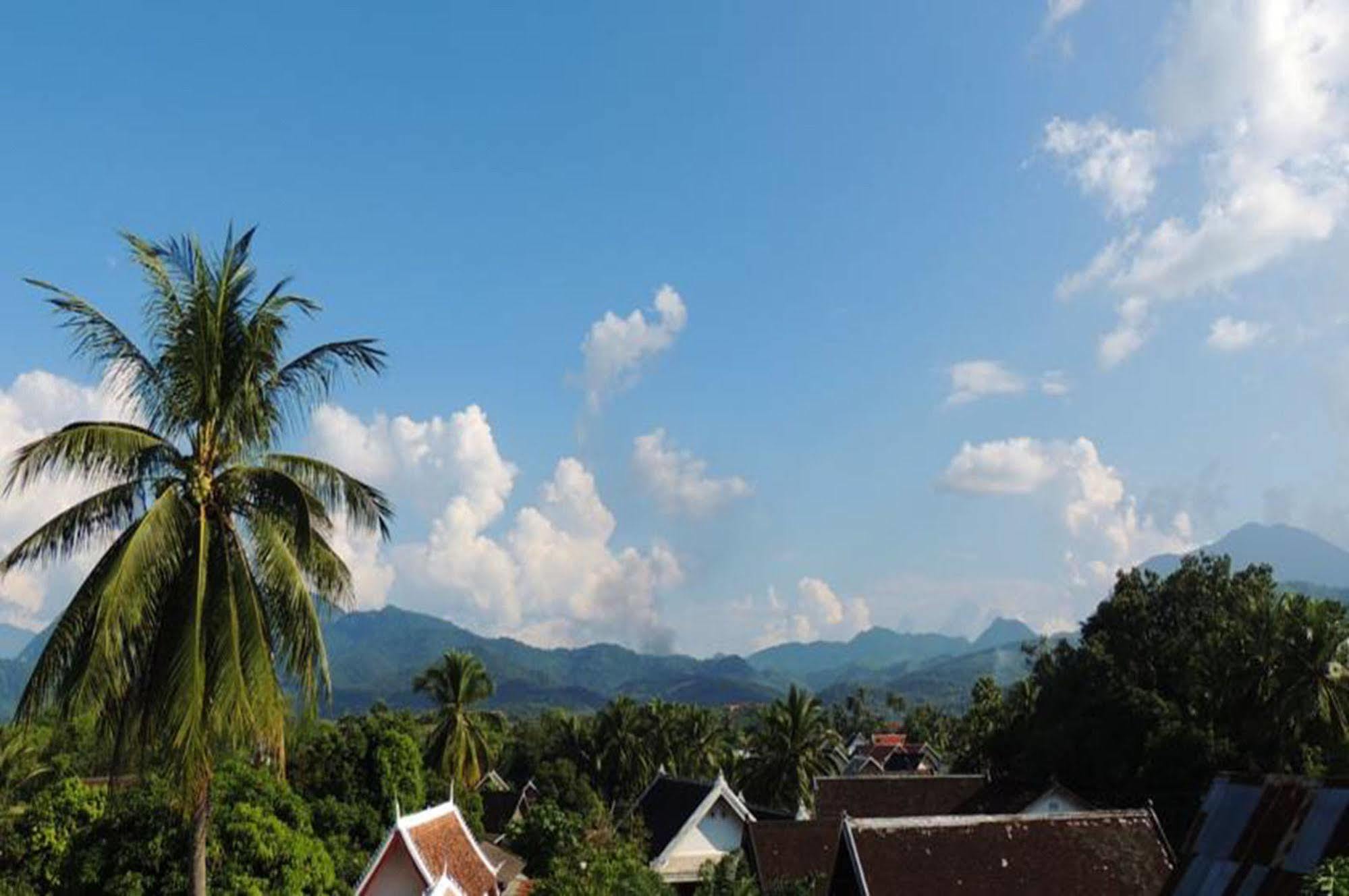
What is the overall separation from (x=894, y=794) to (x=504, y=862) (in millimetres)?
18525

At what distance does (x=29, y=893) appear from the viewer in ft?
112

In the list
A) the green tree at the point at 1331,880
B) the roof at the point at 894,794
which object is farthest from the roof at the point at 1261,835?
the roof at the point at 894,794

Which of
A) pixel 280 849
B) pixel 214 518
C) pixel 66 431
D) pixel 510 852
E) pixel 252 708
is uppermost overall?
pixel 66 431

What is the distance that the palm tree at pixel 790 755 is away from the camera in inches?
2432

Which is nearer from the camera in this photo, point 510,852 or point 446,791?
point 510,852

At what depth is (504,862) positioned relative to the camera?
38812mm

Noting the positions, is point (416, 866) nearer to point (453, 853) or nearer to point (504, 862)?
point (453, 853)

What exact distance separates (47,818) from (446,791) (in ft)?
57.5

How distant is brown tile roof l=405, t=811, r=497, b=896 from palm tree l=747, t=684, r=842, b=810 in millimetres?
32581

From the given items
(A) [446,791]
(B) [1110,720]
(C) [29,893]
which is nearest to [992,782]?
(B) [1110,720]

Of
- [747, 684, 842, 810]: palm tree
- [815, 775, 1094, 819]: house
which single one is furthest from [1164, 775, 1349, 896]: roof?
[747, 684, 842, 810]: palm tree

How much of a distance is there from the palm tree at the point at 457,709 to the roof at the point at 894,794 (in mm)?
22165

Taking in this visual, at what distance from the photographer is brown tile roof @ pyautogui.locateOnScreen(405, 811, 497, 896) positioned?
27969 mm

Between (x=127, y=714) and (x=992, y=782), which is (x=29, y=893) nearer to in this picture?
(x=127, y=714)
